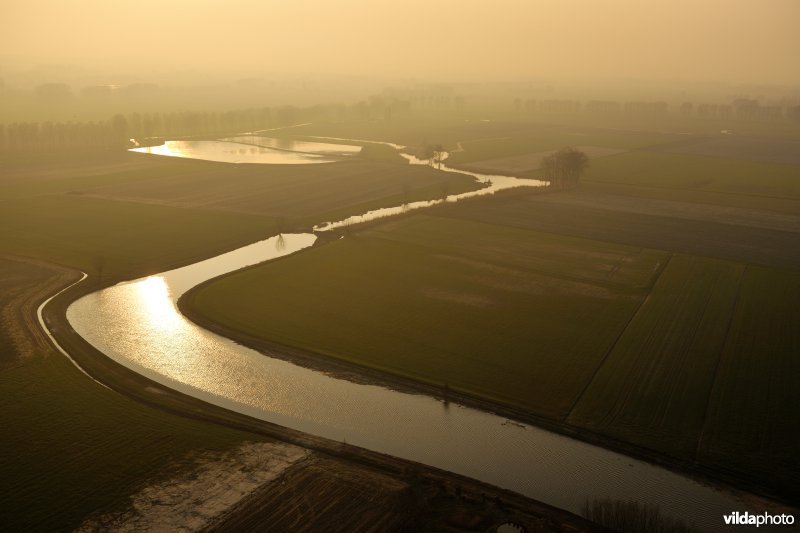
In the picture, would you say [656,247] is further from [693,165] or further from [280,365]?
[693,165]

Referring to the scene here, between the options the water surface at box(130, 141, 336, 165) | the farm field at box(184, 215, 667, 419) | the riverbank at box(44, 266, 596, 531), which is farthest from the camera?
the water surface at box(130, 141, 336, 165)

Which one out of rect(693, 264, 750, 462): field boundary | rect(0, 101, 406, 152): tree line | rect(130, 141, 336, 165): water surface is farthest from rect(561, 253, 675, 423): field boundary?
rect(0, 101, 406, 152): tree line

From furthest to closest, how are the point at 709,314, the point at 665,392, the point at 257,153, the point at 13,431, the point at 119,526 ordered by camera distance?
1. the point at 257,153
2. the point at 709,314
3. the point at 665,392
4. the point at 13,431
5. the point at 119,526

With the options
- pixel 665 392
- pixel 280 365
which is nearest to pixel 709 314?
pixel 665 392

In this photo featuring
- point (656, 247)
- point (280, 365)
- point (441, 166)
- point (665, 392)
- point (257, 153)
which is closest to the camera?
point (665, 392)

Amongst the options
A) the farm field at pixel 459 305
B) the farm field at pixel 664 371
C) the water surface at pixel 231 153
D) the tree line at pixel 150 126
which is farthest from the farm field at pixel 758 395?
the tree line at pixel 150 126

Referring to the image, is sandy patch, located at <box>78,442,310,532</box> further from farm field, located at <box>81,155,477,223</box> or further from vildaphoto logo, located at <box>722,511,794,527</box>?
farm field, located at <box>81,155,477,223</box>

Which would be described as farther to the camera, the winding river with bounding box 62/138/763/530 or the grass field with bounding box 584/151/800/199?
the grass field with bounding box 584/151/800/199
